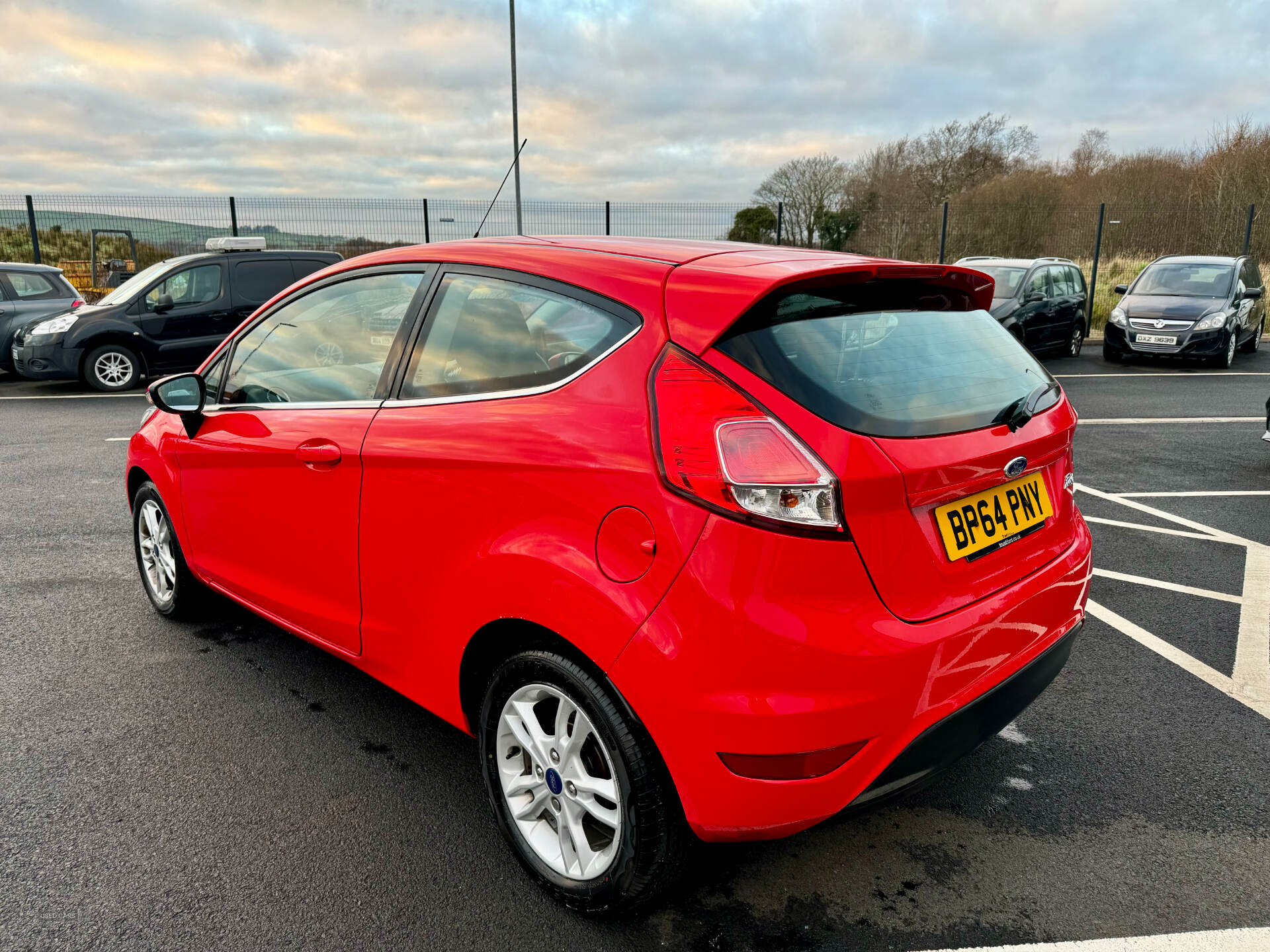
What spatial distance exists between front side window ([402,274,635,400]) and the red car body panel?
51 millimetres

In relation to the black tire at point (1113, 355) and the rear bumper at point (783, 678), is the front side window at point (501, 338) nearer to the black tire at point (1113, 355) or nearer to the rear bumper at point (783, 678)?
the rear bumper at point (783, 678)

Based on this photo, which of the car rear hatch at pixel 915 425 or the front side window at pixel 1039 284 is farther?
the front side window at pixel 1039 284

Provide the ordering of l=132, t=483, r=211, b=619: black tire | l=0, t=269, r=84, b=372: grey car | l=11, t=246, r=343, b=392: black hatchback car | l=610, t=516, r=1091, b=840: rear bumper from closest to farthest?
l=610, t=516, r=1091, b=840: rear bumper < l=132, t=483, r=211, b=619: black tire < l=11, t=246, r=343, b=392: black hatchback car < l=0, t=269, r=84, b=372: grey car

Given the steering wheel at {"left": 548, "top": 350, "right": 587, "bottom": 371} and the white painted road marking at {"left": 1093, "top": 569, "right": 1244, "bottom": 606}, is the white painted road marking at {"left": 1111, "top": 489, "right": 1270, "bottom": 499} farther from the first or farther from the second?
the steering wheel at {"left": 548, "top": 350, "right": 587, "bottom": 371}

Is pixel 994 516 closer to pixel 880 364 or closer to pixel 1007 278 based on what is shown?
pixel 880 364

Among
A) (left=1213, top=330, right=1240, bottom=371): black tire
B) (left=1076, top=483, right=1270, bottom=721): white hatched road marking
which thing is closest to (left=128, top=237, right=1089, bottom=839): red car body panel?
(left=1076, top=483, right=1270, bottom=721): white hatched road marking

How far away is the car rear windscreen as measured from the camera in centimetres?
190

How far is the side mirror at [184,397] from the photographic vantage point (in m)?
3.27

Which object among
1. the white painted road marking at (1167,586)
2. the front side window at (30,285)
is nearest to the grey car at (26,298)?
the front side window at (30,285)

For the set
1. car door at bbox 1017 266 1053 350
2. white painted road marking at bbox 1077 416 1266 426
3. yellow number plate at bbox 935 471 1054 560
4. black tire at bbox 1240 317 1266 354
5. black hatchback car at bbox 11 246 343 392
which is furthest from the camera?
black tire at bbox 1240 317 1266 354

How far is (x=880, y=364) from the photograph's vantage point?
2082mm

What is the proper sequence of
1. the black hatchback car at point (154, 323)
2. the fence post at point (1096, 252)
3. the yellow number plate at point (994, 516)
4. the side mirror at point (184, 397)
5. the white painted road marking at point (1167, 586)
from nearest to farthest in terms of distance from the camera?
the yellow number plate at point (994, 516) → the side mirror at point (184, 397) → the white painted road marking at point (1167, 586) → the black hatchback car at point (154, 323) → the fence post at point (1096, 252)

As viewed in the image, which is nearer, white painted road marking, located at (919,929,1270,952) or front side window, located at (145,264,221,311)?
white painted road marking, located at (919,929,1270,952)

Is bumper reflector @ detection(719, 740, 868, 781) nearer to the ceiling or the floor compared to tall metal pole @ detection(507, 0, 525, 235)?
nearer to the floor
